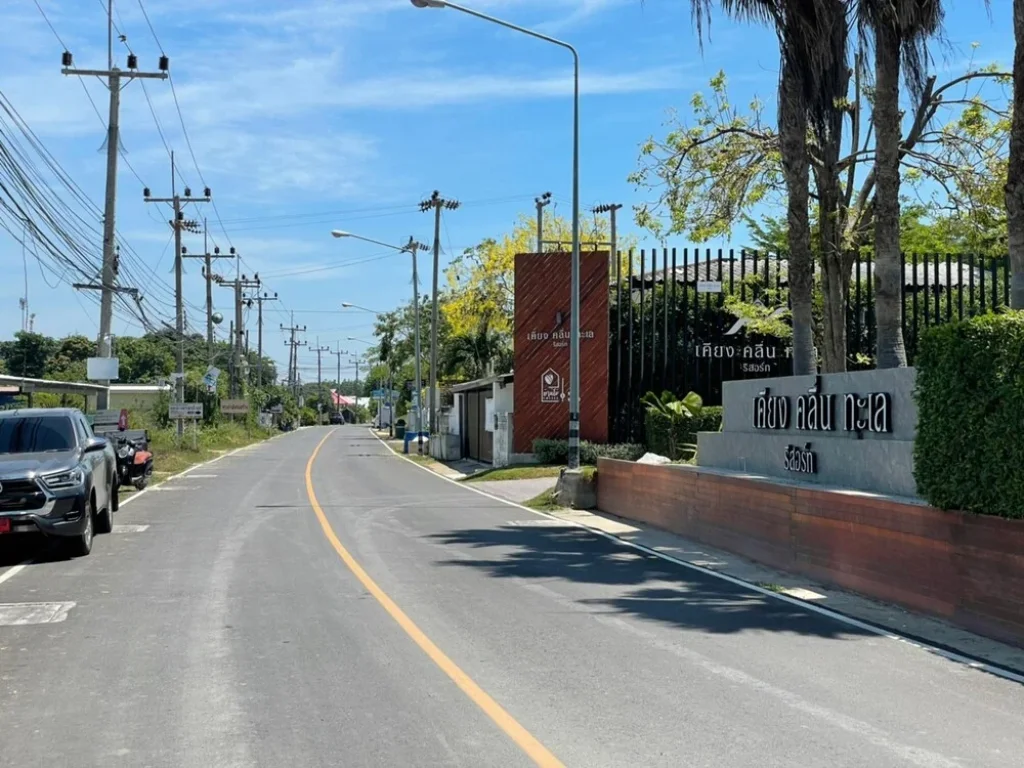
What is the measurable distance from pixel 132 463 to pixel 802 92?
1782 centimetres

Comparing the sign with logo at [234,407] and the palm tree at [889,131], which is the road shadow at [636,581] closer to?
the palm tree at [889,131]

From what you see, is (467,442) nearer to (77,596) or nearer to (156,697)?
(77,596)

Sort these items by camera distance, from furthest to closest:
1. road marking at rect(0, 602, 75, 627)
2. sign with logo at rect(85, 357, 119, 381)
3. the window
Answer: sign with logo at rect(85, 357, 119, 381), the window, road marking at rect(0, 602, 75, 627)

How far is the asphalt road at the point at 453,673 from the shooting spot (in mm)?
5789

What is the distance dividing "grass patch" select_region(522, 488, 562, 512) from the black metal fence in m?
9.19

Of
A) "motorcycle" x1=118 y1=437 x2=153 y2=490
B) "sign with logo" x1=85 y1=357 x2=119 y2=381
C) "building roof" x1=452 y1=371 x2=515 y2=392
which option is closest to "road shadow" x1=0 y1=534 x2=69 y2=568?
"motorcycle" x1=118 y1=437 x2=153 y2=490

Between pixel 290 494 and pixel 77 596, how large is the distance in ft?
46.4

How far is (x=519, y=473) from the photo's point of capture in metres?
30.8

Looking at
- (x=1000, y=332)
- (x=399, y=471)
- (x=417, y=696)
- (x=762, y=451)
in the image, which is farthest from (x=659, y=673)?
(x=399, y=471)

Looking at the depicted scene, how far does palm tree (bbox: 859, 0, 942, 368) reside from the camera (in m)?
14.7

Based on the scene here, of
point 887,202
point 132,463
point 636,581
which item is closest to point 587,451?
point 132,463

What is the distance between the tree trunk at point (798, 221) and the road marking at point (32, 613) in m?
11.7

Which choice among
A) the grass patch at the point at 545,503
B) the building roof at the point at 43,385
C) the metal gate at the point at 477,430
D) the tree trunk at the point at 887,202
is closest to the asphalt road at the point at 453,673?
the tree trunk at the point at 887,202

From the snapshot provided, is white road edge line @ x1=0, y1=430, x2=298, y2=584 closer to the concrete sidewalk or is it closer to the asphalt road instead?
the asphalt road
